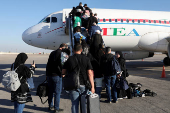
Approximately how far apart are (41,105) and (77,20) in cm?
565

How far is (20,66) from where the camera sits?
448 cm

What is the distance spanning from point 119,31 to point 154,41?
333cm

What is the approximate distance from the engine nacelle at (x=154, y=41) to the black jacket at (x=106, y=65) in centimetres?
1007

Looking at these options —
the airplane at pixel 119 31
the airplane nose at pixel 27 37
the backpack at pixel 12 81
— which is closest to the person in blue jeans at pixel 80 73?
the backpack at pixel 12 81

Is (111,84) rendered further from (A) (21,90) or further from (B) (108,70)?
(A) (21,90)

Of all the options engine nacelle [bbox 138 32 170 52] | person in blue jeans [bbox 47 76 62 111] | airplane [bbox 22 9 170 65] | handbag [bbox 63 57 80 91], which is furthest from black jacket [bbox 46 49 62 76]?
engine nacelle [bbox 138 32 170 52]

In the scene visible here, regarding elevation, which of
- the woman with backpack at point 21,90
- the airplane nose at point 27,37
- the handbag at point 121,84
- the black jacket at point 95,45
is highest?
the airplane nose at point 27,37

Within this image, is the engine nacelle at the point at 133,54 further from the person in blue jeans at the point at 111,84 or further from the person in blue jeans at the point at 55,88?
the person in blue jeans at the point at 55,88

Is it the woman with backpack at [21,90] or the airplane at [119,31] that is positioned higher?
the airplane at [119,31]

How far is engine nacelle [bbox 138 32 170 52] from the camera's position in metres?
15.5

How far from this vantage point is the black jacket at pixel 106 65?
6.44 meters

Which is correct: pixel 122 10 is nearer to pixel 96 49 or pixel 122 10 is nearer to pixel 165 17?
pixel 165 17

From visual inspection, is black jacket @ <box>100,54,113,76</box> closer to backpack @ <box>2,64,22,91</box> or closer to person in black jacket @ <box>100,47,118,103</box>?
person in black jacket @ <box>100,47,118,103</box>

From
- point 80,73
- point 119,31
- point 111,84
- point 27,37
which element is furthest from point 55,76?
point 119,31
